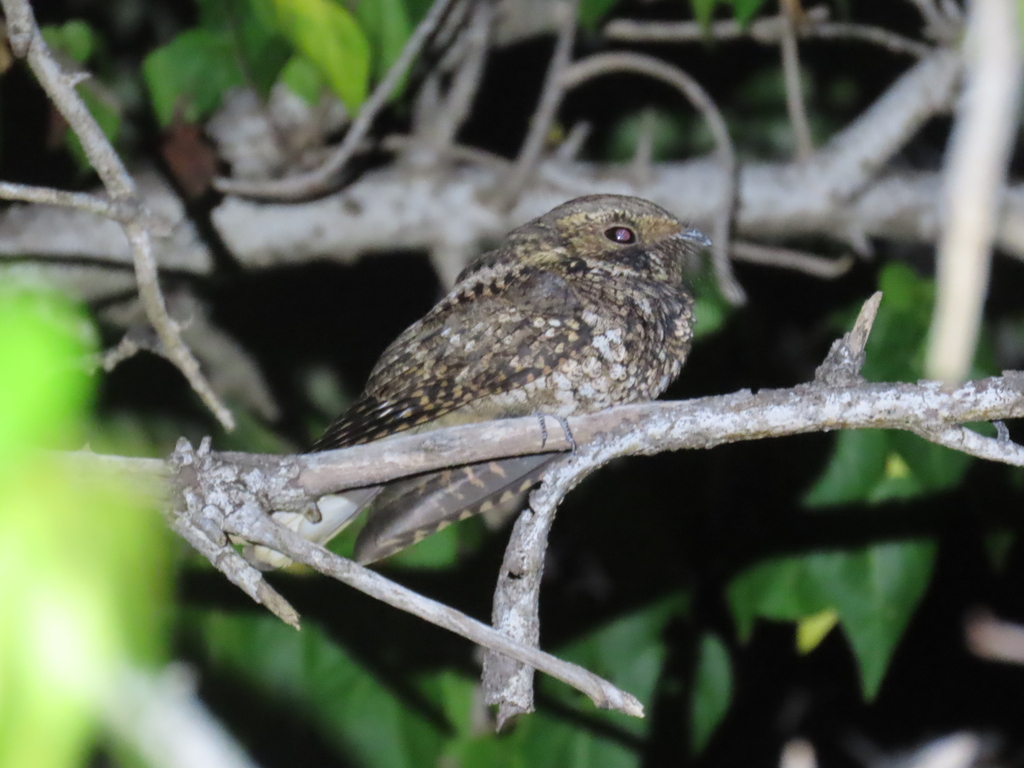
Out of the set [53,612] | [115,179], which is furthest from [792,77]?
[53,612]

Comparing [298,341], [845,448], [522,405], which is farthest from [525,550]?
[298,341]

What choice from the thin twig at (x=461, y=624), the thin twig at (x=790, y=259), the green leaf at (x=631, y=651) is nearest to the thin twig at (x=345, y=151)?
the thin twig at (x=790, y=259)

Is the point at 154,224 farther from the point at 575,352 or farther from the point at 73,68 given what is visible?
the point at 73,68

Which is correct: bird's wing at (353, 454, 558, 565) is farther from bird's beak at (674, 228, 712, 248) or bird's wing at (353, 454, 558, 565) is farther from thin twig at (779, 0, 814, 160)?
thin twig at (779, 0, 814, 160)

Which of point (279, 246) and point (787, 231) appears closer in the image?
point (279, 246)

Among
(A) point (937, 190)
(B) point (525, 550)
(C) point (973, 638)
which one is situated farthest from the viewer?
(C) point (973, 638)

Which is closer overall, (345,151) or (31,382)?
(31,382)

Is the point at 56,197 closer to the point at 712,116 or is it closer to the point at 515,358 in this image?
the point at 515,358
